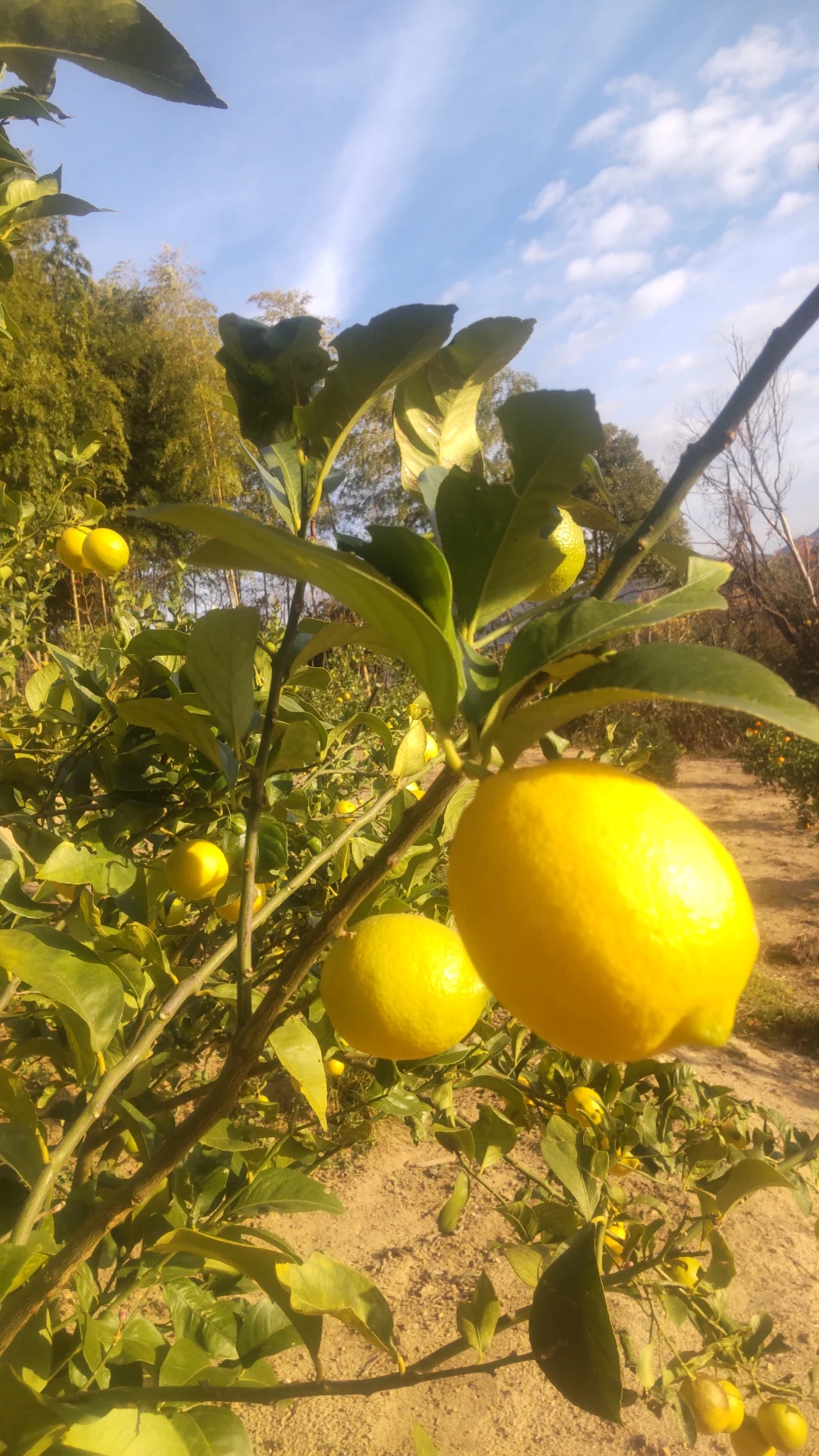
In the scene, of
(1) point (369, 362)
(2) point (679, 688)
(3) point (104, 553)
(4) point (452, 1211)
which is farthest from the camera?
(3) point (104, 553)

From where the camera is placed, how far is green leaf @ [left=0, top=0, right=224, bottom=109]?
51 cm

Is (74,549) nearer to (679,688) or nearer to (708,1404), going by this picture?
(679,688)

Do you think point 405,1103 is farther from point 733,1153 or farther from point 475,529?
point 475,529

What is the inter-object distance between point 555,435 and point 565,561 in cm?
12

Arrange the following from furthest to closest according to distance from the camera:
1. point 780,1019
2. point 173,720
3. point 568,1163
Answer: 1. point 780,1019
2. point 568,1163
3. point 173,720

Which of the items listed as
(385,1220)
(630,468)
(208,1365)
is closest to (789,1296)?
(385,1220)

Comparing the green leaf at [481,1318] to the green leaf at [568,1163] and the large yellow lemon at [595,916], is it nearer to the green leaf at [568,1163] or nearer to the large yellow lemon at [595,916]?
the green leaf at [568,1163]

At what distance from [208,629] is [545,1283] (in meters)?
0.46

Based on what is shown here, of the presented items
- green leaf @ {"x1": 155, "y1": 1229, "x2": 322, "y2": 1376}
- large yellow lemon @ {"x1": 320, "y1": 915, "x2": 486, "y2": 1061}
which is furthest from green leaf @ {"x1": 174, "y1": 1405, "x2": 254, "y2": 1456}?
large yellow lemon @ {"x1": 320, "y1": 915, "x2": 486, "y2": 1061}

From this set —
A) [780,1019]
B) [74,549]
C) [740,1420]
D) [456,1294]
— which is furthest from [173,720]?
[780,1019]

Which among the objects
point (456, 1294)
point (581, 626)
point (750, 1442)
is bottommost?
point (456, 1294)

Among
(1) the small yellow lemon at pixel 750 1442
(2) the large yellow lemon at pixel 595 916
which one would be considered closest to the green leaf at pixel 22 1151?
(2) the large yellow lemon at pixel 595 916

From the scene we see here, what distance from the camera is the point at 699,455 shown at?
30cm

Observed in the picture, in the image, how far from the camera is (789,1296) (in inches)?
61.9
